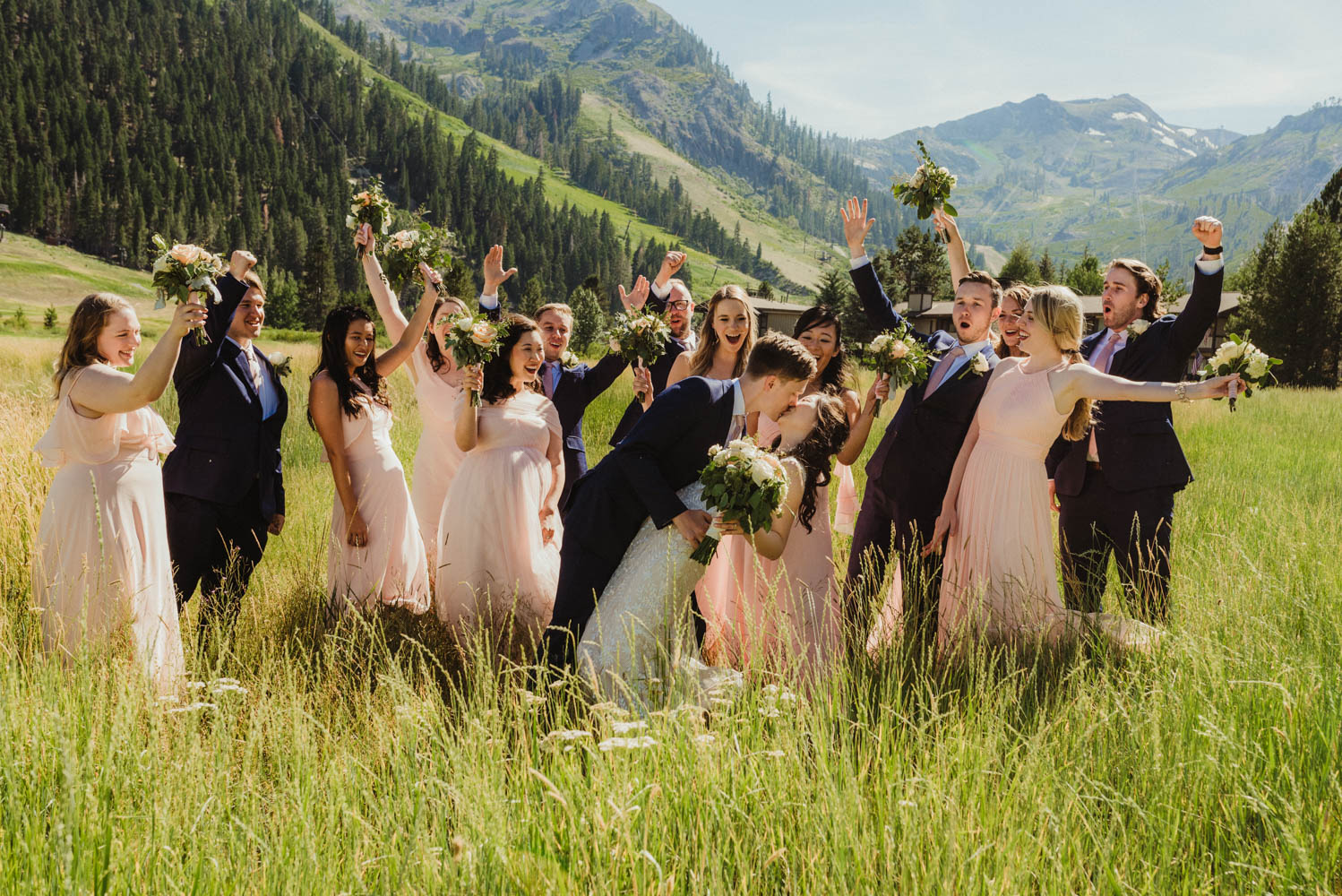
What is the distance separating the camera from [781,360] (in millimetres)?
3930

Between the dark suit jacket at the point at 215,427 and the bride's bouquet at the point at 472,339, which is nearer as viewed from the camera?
the dark suit jacket at the point at 215,427

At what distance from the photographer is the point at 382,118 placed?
152 meters

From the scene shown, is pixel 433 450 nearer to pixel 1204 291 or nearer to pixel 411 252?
pixel 411 252

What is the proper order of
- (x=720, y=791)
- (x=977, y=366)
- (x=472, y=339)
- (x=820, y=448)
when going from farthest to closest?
(x=472, y=339) < (x=977, y=366) < (x=820, y=448) < (x=720, y=791)

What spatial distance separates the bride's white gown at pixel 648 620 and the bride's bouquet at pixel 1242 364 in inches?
111

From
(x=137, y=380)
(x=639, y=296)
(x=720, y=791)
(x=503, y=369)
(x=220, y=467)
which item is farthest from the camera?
(x=639, y=296)

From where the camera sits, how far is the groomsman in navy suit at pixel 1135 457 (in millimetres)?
4926

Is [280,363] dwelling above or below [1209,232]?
below

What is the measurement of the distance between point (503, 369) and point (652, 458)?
230 centimetres

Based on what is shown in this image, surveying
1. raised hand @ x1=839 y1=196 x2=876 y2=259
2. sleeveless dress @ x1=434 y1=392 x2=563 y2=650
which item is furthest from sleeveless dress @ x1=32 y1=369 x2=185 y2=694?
raised hand @ x1=839 y1=196 x2=876 y2=259

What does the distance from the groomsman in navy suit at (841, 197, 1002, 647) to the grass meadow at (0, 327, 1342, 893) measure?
1.13 metres

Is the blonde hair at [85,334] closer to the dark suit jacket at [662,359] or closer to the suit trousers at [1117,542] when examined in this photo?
the dark suit jacket at [662,359]

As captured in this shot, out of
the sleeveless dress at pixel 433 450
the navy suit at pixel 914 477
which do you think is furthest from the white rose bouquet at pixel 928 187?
the sleeveless dress at pixel 433 450

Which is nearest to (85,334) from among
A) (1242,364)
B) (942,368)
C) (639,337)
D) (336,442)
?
(336,442)
